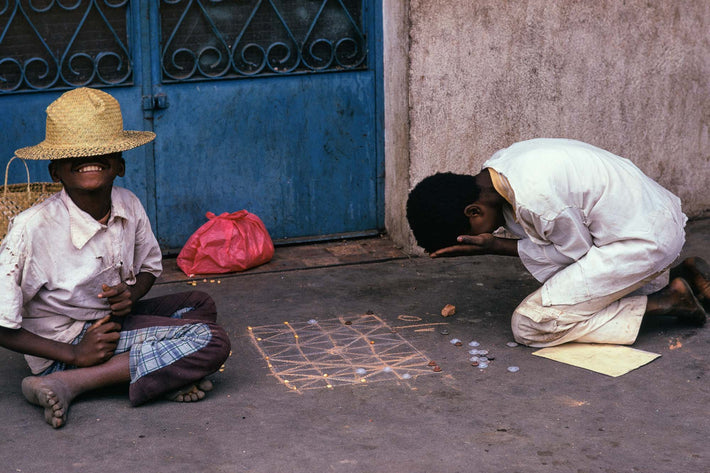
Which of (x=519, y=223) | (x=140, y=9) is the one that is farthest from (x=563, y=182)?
(x=140, y=9)

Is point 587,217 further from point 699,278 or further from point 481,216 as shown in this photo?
point 699,278

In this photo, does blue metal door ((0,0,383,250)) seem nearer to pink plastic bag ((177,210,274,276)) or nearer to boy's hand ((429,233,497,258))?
pink plastic bag ((177,210,274,276))

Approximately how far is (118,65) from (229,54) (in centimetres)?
63

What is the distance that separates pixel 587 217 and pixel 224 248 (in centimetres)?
220

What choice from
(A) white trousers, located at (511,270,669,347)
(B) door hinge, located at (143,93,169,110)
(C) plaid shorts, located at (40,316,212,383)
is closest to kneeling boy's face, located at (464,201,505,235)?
(A) white trousers, located at (511,270,669,347)

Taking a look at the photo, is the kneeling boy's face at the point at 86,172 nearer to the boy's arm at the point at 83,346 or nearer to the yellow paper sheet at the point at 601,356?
the boy's arm at the point at 83,346

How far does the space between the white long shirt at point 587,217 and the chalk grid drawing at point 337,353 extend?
0.68 m

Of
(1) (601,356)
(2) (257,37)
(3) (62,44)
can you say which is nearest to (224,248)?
(2) (257,37)

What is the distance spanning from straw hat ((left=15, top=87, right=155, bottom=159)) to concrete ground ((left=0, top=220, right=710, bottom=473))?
3.06 ft

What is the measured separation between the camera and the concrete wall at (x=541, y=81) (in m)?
5.12

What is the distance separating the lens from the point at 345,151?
17.8 feet

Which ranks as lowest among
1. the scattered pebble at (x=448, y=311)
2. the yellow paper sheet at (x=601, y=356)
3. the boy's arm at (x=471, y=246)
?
the yellow paper sheet at (x=601, y=356)

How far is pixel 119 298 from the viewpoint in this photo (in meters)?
3.30

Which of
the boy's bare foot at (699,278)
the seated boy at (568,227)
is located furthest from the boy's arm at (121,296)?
the boy's bare foot at (699,278)
